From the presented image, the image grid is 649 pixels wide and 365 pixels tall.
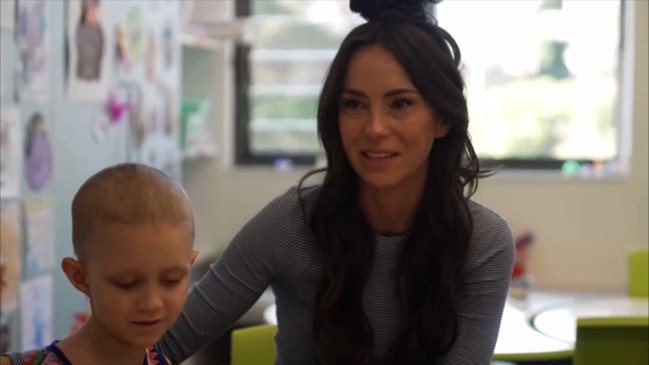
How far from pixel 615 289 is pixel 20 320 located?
2297 millimetres

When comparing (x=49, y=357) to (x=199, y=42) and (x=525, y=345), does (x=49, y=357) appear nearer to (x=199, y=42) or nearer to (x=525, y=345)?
(x=525, y=345)

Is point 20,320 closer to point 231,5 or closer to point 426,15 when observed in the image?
point 426,15

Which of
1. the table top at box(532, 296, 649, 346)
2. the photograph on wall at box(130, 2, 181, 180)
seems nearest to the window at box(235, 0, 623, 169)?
the photograph on wall at box(130, 2, 181, 180)

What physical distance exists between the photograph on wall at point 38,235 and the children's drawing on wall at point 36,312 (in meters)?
0.04

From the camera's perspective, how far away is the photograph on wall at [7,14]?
228 centimetres

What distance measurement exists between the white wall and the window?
21cm

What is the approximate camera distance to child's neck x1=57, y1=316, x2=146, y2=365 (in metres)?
1.13

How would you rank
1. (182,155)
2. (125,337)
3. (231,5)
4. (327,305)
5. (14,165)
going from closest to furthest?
(125,337) → (327,305) → (14,165) → (182,155) → (231,5)

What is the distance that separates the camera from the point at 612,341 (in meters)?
2.20

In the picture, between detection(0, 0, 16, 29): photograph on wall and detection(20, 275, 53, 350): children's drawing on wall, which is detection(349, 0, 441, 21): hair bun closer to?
detection(0, 0, 16, 29): photograph on wall

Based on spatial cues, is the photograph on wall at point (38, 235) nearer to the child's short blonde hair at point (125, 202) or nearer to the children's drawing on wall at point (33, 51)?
the children's drawing on wall at point (33, 51)

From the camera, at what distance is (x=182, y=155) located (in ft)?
12.2

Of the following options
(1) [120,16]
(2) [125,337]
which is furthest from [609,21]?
(2) [125,337]

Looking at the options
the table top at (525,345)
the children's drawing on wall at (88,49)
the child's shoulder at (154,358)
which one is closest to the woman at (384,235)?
the child's shoulder at (154,358)
